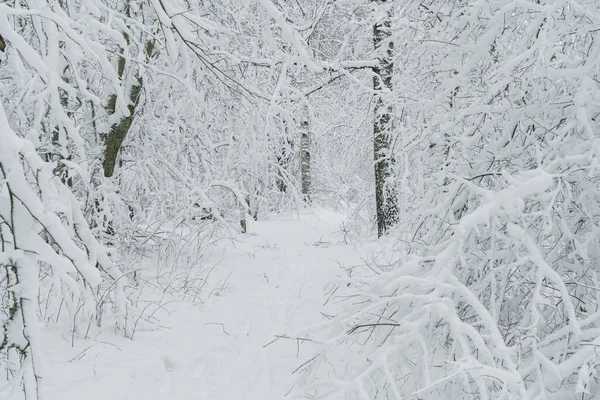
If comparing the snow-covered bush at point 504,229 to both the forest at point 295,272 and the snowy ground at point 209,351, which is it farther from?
the snowy ground at point 209,351

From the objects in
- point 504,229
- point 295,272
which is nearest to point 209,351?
point 504,229

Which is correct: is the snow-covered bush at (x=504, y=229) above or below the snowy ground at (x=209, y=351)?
above

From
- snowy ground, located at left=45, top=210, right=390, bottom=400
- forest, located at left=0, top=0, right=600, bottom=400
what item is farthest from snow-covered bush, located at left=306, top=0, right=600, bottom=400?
snowy ground, located at left=45, top=210, right=390, bottom=400

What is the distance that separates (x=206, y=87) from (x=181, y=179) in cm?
185

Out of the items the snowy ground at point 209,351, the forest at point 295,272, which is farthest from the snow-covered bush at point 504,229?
the snowy ground at point 209,351

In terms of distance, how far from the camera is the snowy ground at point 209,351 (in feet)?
11.5

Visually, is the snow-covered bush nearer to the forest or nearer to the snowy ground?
the forest

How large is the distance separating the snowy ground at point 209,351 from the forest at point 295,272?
0.02 meters

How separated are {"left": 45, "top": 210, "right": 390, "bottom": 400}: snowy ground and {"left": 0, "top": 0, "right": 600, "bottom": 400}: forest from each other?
2cm

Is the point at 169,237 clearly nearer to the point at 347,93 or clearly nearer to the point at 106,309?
the point at 106,309

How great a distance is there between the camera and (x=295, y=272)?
7953 mm

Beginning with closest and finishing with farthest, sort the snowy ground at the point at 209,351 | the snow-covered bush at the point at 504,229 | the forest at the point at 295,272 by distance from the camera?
the forest at the point at 295,272
the snow-covered bush at the point at 504,229
the snowy ground at the point at 209,351

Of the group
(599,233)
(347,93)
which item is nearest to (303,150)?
(347,93)

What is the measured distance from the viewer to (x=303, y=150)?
1709 cm
